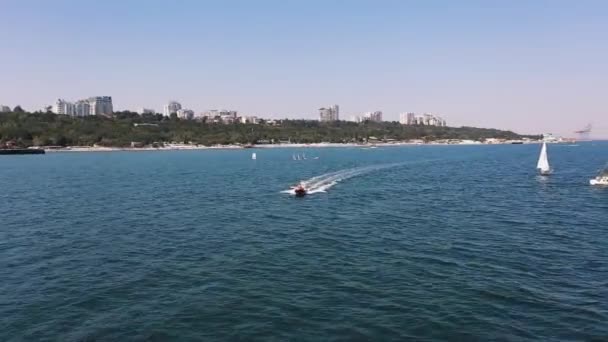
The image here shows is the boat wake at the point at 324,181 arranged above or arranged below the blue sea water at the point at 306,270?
above

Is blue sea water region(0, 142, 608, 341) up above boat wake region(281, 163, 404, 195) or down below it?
below

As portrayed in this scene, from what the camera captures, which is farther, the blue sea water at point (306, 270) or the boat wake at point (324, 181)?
the boat wake at point (324, 181)

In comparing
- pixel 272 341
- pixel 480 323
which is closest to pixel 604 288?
pixel 480 323

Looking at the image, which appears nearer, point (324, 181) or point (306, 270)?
point (306, 270)

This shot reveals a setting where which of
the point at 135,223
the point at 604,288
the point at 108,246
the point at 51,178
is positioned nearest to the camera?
the point at 604,288

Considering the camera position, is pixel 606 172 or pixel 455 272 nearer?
pixel 455 272

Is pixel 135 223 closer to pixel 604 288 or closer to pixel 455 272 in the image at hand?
pixel 455 272

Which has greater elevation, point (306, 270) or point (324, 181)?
point (324, 181)

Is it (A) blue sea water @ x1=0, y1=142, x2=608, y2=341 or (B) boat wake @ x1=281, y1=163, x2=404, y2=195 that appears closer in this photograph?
(A) blue sea water @ x1=0, y1=142, x2=608, y2=341
